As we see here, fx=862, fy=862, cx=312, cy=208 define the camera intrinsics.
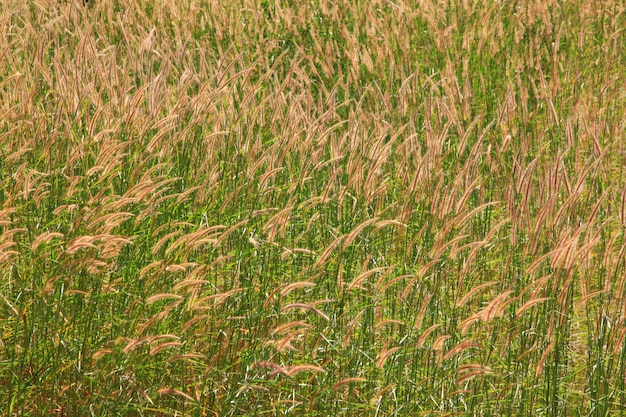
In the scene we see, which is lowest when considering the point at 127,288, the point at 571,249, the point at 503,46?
the point at 503,46

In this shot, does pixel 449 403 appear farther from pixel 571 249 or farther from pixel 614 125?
pixel 614 125

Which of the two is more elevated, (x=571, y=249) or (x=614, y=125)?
(x=571, y=249)

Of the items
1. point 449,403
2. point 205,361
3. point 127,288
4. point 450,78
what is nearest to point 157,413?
point 205,361

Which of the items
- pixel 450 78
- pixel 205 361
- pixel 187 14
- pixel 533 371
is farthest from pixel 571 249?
pixel 187 14

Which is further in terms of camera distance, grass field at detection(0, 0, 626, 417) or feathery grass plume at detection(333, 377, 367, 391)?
grass field at detection(0, 0, 626, 417)

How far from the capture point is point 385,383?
245cm

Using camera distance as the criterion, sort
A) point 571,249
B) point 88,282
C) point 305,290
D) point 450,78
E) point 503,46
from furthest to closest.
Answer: point 503,46
point 450,78
point 305,290
point 88,282
point 571,249

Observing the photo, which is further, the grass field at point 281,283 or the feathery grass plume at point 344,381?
the grass field at point 281,283

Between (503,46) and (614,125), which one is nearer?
(614,125)

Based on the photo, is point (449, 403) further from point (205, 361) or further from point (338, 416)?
point (205, 361)

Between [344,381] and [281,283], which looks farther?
[281,283]

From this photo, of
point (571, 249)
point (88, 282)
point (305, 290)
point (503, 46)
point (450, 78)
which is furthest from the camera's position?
point (503, 46)

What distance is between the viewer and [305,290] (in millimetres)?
2795

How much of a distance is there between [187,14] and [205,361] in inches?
142
